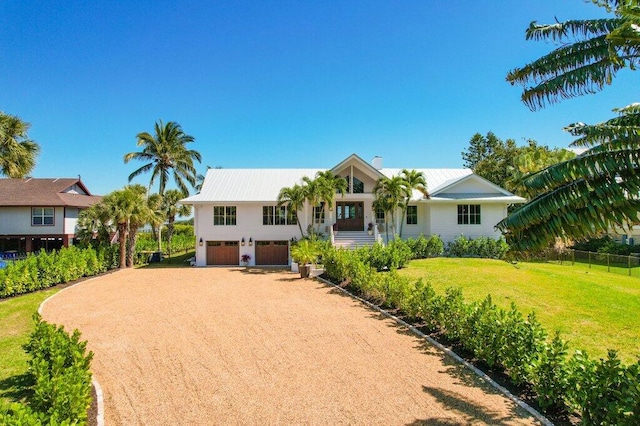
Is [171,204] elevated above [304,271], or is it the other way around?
[171,204]

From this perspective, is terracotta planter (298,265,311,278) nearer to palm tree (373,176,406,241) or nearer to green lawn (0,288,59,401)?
palm tree (373,176,406,241)

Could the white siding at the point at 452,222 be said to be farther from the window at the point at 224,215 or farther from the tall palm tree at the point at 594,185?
the tall palm tree at the point at 594,185

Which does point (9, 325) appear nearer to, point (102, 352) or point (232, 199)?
point (102, 352)

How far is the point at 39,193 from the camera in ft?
96.6

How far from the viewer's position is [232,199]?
25344 millimetres

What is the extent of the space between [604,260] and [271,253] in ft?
70.0

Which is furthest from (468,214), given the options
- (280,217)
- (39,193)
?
(39,193)

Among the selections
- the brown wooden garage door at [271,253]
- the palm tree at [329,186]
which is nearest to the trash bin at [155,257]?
the brown wooden garage door at [271,253]

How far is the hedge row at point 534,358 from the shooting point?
15.6 feet

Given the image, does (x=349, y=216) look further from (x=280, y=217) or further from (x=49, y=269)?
(x=49, y=269)

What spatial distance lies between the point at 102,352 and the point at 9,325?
5142 millimetres

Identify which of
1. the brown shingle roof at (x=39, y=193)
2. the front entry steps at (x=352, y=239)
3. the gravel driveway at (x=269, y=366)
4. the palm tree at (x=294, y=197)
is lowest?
the gravel driveway at (x=269, y=366)

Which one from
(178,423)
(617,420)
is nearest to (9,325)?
(178,423)

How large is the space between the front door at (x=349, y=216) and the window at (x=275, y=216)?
355cm
